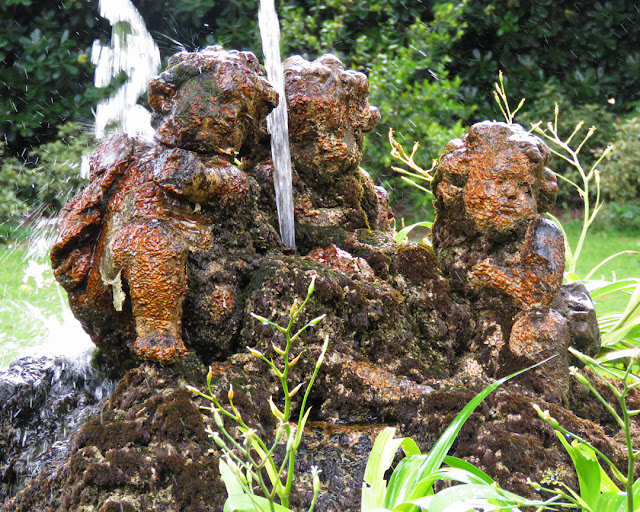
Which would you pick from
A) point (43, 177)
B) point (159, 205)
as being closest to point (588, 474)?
point (159, 205)

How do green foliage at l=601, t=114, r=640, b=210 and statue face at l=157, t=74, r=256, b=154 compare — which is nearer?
statue face at l=157, t=74, r=256, b=154

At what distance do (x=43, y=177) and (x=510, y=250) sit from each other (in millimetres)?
6878

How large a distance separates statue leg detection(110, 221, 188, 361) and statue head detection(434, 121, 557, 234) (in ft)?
3.42

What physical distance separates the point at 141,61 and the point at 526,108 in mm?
6895

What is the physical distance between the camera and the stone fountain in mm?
2076

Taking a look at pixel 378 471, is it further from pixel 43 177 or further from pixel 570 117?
pixel 570 117

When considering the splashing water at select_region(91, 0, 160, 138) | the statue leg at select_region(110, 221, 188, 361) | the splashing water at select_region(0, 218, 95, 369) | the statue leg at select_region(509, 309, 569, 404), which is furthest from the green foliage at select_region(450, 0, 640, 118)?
the statue leg at select_region(110, 221, 188, 361)

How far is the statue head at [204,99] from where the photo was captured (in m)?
2.38

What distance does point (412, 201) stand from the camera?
29.5ft

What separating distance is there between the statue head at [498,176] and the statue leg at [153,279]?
3.42 ft

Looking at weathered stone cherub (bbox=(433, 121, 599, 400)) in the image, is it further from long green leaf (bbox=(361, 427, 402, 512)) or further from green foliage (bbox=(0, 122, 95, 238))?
green foliage (bbox=(0, 122, 95, 238))

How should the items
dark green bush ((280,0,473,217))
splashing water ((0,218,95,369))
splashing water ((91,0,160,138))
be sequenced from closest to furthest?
splashing water ((0,218,95,369))
splashing water ((91,0,160,138))
dark green bush ((280,0,473,217))

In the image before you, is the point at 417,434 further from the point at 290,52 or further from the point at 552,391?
the point at 290,52

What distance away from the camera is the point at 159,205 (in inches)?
90.8
